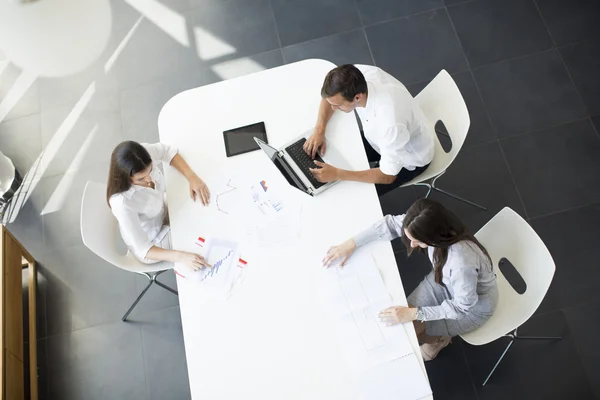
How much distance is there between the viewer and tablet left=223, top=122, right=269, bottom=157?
2328 millimetres

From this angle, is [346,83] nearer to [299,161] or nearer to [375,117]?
[375,117]

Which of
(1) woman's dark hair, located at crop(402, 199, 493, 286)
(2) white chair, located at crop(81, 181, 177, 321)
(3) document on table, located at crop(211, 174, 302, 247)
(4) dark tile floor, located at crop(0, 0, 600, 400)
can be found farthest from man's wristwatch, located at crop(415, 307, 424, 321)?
(2) white chair, located at crop(81, 181, 177, 321)

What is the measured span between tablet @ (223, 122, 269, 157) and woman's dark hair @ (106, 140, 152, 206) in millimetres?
375

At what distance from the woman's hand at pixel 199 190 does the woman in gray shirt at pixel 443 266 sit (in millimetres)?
616

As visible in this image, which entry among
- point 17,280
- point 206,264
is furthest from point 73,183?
point 206,264

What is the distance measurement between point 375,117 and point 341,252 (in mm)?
610

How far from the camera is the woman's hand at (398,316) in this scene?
6.30 feet

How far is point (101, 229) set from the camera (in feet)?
7.84

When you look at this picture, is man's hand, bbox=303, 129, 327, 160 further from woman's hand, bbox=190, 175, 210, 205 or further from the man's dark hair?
woman's hand, bbox=190, 175, 210, 205

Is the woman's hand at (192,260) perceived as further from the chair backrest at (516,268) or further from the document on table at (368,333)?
the chair backrest at (516,268)

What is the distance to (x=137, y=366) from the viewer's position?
112 inches

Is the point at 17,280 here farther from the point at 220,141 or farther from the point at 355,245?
the point at 355,245

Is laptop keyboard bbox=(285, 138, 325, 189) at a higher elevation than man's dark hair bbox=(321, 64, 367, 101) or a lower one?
lower

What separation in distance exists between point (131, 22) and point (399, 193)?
2352 mm
